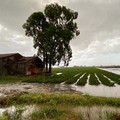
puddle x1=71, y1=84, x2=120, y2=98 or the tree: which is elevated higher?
the tree

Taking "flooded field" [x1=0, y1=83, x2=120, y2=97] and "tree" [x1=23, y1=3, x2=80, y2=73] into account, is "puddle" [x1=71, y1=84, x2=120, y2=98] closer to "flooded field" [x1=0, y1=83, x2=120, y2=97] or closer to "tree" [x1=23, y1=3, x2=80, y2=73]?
"flooded field" [x1=0, y1=83, x2=120, y2=97]

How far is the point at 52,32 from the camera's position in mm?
40688

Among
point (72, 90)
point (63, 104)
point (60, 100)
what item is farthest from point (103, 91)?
point (63, 104)

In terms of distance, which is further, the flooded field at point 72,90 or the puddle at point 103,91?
the flooded field at point 72,90

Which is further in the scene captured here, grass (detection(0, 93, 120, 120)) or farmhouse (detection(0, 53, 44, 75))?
farmhouse (detection(0, 53, 44, 75))

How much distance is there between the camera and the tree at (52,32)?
41.2 metres

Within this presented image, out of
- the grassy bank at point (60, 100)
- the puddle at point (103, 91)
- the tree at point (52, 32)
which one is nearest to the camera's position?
the grassy bank at point (60, 100)

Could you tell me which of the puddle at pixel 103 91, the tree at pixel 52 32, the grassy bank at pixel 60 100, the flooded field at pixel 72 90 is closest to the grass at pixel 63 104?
the grassy bank at pixel 60 100

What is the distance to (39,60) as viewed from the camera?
46.5 meters

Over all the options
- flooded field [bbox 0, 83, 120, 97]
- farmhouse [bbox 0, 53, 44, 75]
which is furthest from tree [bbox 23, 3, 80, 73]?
flooded field [bbox 0, 83, 120, 97]

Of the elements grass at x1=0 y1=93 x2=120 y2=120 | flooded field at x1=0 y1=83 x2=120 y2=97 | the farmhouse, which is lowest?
grass at x1=0 y1=93 x2=120 y2=120

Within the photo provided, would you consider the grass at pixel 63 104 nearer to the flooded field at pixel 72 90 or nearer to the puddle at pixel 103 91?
the puddle at pixel 103 91

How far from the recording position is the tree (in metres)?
41.2

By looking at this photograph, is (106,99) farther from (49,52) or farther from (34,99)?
(49,52)
